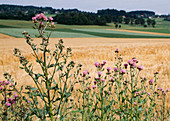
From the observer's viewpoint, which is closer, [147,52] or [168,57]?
[168,57]

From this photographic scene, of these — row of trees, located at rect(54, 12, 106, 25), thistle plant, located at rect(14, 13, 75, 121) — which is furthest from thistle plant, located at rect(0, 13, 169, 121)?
row of trees, located at rect(54, 12, 106, 25)

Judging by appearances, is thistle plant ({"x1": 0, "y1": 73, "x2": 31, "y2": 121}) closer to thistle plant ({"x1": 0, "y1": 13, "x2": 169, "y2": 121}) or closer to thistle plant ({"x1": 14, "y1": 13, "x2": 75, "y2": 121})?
thistle plant ({"x1": 0, "y1": 13, "x2": 169, "y2": 121})

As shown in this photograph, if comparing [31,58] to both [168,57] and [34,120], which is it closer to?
[168,57]

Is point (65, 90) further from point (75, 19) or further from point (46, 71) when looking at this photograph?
point (75, 19)

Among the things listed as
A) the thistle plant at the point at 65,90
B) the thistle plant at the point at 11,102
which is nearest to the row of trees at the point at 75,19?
the thistle plant at the point at 65,90

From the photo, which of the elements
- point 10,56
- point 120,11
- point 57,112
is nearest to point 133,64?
point 57,112

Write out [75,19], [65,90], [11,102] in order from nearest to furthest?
[65,90] → [11,102] → [75,19]

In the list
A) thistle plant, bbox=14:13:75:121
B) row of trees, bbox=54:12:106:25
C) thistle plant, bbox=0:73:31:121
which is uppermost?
row of trees, bbox=54:12:106:25

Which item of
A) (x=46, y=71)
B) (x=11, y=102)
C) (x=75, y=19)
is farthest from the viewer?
(x=75, y=19)

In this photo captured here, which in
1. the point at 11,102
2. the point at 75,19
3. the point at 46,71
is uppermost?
the point at 75,19

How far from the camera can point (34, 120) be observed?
5297mm

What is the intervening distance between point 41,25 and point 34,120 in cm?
373

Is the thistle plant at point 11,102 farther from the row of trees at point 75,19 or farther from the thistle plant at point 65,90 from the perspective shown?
the row of trees at point 75,19

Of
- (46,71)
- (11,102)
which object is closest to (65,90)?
(46,71)
